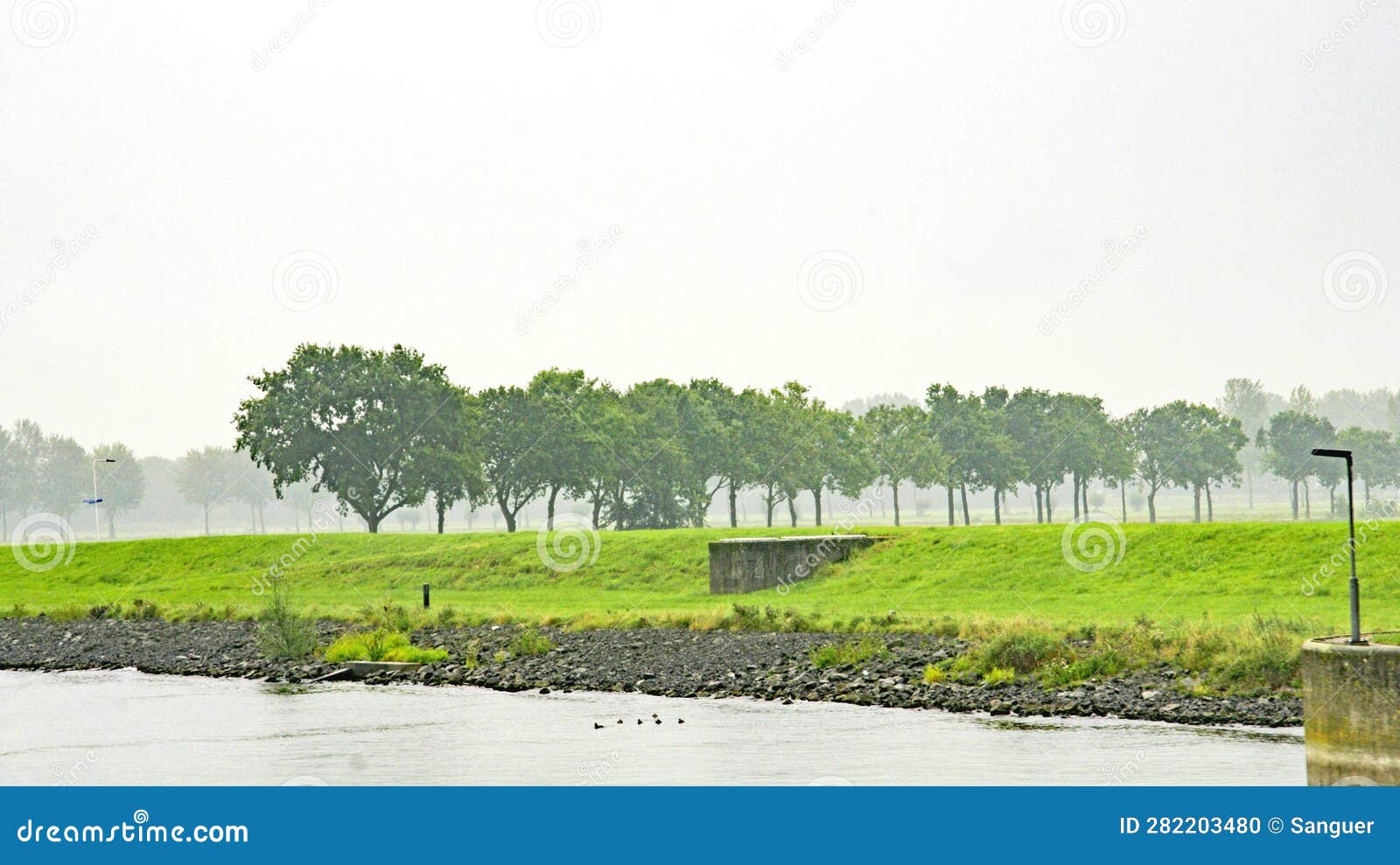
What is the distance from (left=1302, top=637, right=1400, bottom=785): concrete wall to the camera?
18125 millimetres

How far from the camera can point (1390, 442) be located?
15500cm

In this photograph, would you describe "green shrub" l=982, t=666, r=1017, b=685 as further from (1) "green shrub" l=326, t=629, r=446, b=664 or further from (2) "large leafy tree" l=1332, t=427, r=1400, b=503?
(2) "large leafy tree" l=1332, t=427, r=1400, b=503

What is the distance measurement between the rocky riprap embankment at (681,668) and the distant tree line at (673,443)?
141 ft

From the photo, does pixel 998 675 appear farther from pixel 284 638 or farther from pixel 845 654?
pixel 284 638

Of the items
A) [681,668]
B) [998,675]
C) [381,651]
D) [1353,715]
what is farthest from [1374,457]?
[1353,715]

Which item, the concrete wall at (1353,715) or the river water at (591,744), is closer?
the concrete wall at (1353,715)

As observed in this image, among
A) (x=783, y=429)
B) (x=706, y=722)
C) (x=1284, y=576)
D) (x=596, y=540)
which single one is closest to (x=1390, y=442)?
(x=783, y=429)

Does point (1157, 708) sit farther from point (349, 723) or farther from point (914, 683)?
point (349, 723)

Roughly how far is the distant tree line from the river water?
2494 inches

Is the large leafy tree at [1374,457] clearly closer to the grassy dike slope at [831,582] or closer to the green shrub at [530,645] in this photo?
the grassy dike slope at [831,582]

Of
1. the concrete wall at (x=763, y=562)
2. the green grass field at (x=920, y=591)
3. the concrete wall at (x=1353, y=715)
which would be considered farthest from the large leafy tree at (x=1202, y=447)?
the concrete wall at (x=1353, y=715)

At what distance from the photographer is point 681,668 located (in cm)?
3916

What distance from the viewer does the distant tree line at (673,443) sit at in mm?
99750
